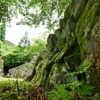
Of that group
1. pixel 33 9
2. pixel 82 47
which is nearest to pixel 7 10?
pixel 33 9

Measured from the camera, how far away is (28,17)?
1285 centimetres

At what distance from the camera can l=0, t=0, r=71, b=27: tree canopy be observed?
36.9 ft

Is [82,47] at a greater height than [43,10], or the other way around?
[43,10]

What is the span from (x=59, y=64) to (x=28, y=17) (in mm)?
6449

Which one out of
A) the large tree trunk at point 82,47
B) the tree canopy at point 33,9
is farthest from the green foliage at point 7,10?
the large tree trunk at point 82,47

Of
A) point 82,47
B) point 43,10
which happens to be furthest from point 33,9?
point 82,47

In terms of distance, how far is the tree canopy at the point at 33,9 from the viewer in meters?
11.3

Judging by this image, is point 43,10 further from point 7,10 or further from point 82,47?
point 82,47

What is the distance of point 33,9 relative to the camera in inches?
504

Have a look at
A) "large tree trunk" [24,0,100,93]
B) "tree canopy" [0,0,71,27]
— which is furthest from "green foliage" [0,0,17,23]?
"large tree trunk" [24,0,100,93]

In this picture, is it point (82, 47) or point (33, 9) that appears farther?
point (33, 9)

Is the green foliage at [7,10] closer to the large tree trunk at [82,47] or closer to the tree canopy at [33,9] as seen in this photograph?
the tree canopy at [33,9]

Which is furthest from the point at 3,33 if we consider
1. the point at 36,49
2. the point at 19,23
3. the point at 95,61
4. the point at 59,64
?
the point at 95,61

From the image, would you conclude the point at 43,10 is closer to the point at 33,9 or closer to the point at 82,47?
the point at 33,9
